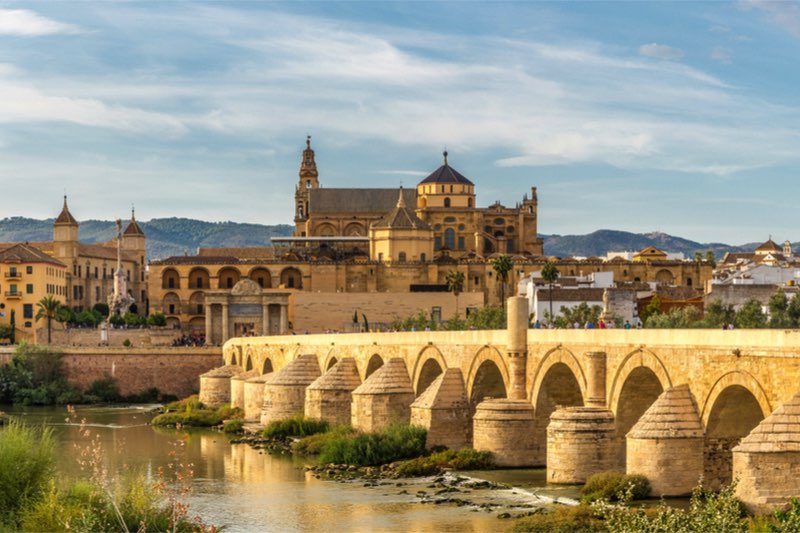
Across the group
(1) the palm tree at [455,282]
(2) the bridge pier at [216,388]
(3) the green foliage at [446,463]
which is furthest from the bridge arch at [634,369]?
(1) the palm tree at [455,282]

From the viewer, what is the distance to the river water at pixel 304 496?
3017 cm

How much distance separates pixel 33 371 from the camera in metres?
78.2

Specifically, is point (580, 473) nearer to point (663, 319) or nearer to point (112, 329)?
point (663, 319)

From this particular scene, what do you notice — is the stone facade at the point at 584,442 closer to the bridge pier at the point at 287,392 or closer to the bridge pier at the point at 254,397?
the bridge pier at the point at 287,392

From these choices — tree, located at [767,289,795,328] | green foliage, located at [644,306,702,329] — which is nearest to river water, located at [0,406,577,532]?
green foliage, located at [644,306,702,329]

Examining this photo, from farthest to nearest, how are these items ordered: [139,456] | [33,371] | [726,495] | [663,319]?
[33,371]
[663,319]
[139,456]
[726,495]

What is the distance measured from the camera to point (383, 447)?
3984 cm

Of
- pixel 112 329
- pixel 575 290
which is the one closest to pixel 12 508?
pixel 575 290

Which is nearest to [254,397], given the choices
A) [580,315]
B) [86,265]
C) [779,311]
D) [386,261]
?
[580,315]

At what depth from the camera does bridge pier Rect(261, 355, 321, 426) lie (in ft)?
176

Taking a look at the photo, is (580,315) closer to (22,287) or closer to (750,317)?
(750,317)

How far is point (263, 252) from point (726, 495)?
97772 millimetres

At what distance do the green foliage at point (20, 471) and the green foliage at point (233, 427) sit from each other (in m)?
28.1

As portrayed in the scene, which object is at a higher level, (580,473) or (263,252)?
(263,252)
